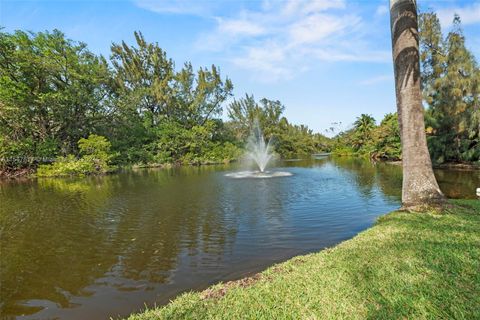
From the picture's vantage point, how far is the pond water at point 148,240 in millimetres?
5148

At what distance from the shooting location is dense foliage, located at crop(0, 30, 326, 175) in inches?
1075

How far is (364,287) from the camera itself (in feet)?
12.3

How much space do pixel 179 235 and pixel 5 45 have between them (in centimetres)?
3028

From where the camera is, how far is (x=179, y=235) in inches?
332

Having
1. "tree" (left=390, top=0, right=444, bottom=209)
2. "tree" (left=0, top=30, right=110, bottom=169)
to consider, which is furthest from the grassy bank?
"tree" (left=0, top=30, right=110, bottom=169)

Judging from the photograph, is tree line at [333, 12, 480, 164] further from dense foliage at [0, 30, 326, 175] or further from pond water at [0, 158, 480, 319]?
dense foliage at [0, 30, 326, 175]

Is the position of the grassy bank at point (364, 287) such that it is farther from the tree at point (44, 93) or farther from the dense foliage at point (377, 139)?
the tree at point (44, 93)

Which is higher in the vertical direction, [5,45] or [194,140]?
[5,45]

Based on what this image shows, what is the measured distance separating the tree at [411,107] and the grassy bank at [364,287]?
2.93m

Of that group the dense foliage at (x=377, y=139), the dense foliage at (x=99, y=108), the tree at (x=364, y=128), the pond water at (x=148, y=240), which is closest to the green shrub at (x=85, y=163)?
the dense foliage at (x=99, y=108)

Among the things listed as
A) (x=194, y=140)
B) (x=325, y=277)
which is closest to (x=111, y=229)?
(x=325, y=277)

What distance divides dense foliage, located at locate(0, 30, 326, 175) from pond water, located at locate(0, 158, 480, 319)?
16.7 m

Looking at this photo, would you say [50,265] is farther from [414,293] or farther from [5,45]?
[5,45]

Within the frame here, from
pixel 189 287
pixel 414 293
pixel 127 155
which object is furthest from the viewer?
pixel 127 155
